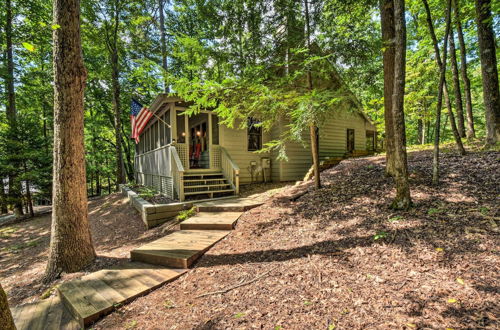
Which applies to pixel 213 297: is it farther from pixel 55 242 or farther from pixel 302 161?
pixel 302 161

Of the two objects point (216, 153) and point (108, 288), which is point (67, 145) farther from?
point (216, 153)

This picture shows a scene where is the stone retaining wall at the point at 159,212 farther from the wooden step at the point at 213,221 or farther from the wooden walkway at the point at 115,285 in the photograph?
the wooden walkway at the point at 115,285

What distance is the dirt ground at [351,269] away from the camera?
6.38ft

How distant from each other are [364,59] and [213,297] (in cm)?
564

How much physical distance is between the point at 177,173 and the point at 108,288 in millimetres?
4735

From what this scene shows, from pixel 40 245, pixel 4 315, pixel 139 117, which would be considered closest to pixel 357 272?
pixel 4 315

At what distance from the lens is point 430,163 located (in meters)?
5.69

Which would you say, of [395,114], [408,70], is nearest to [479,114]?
[408,70]

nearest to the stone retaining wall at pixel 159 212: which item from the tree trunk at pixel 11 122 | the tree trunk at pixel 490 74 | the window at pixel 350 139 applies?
the tree trunk at pixel 11 122

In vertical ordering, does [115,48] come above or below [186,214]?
above

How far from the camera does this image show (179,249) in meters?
3.79

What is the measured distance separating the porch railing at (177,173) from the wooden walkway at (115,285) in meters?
2.47

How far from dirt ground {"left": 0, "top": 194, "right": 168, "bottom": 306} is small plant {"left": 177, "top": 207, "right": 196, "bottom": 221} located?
605 millimetres

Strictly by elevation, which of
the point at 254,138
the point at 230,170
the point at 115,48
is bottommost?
the point at 230,170
